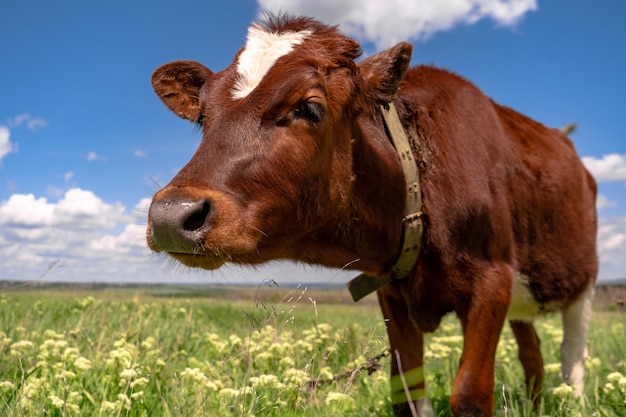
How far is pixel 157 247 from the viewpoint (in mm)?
3164

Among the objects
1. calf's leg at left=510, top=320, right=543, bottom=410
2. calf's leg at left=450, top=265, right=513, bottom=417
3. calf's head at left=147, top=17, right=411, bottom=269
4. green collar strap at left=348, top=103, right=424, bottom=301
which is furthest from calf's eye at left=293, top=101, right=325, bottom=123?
calf's leg at left=510, top=320, right=543, bottom=410

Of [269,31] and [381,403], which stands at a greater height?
[269,31]

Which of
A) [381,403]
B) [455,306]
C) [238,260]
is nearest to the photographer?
[238,260]

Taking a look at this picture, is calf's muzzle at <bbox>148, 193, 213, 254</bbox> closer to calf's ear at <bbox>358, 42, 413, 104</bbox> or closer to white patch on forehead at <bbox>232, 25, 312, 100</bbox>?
white patch on forehead at <bbox>232, 25, 312, 100</bbox>

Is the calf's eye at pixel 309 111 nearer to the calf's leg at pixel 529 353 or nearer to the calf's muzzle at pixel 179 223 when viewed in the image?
the calf's muzzle at pixel 179 223

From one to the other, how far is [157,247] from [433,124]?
245 cm

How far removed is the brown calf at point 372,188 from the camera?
11.1ft

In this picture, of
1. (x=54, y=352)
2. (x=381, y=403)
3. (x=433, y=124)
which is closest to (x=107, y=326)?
(x=54, y=352)

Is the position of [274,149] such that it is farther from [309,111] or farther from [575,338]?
[575,338]

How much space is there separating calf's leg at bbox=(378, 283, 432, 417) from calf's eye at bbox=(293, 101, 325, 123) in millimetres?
1725

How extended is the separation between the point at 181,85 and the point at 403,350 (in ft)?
8.97

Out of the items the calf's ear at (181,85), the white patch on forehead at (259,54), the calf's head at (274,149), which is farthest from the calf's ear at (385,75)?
the calf's ear at (181,85)

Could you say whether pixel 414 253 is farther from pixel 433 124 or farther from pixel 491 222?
pixel 433 124

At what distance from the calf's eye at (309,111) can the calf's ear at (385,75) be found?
0.51 metres
